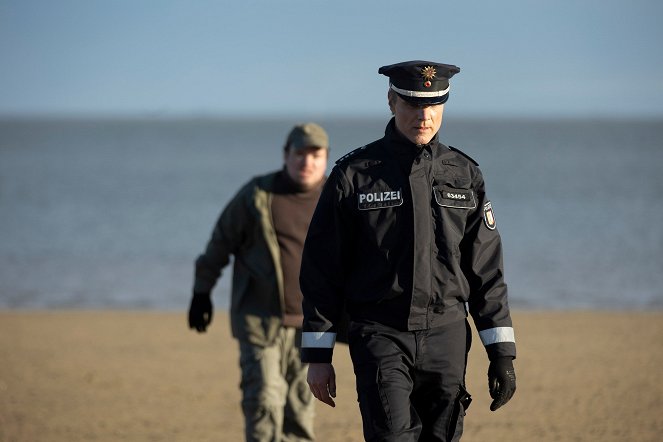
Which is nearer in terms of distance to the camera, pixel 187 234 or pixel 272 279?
pixel 272 279

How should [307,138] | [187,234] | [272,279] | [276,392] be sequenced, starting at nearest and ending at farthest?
[276,392]
[272,279]
[307,138]
[187,234]

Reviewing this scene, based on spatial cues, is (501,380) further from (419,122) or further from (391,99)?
(391,99)

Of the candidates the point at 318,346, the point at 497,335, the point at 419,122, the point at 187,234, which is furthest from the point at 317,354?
the point at 187,234

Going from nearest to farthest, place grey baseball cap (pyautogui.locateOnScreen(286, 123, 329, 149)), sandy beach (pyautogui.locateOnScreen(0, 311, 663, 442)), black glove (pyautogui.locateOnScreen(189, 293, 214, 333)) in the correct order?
grey baseball cap (pyautogui.locateOnScreen(286, 123, 329, 149))
black glove (pyautogui.locateOnScreen(189, 293, 214, 333))
sandy beach (pyautogui.locateOnScreen(0, 311, 663, 442))

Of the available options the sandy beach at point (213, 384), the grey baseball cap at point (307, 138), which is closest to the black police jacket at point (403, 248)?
the grey baseball cap at point (307, 138)

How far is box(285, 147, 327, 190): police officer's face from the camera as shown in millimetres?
6613

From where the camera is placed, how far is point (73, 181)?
5253cm

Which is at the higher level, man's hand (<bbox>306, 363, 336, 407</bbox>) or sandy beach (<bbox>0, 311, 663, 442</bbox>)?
man's hand (<bbox>306, 363, 336, 407</bbox>)

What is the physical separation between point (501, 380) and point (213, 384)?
17.6 ft

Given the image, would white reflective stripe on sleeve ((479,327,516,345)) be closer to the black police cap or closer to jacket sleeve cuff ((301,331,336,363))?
jacket sleeve cuff ((301,331,336,363))

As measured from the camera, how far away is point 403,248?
175 inches

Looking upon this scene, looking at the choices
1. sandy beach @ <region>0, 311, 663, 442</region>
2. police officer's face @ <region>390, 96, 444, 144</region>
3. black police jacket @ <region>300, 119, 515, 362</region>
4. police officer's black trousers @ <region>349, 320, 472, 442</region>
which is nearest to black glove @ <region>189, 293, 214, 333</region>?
sandy beach @ <region>0, 311, 663, 442</region>

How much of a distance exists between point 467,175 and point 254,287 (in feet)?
7.20

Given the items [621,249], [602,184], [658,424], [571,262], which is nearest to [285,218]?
[658,424]
